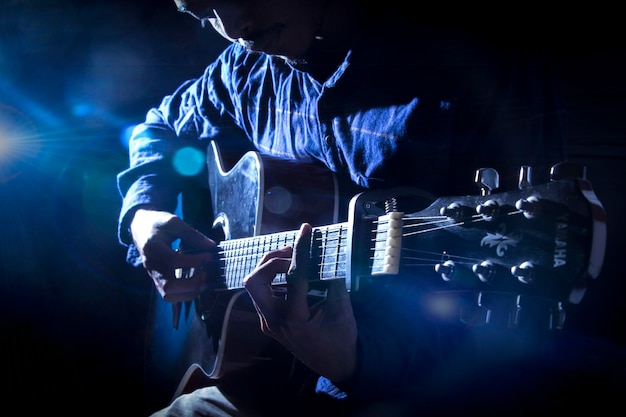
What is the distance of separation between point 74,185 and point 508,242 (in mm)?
2100

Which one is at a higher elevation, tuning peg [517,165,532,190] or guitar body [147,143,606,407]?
tuning peg [517,165,532,190]

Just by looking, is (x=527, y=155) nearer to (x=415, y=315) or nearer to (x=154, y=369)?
(x=415, y=315)

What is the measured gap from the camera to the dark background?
2.04 meters

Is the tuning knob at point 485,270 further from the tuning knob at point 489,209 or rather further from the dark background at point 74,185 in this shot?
the dark background at point 74,185

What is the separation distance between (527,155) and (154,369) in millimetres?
1395

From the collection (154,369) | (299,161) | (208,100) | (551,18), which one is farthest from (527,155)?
(154,369)

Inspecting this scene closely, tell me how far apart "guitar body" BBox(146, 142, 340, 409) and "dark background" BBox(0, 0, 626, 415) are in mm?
744

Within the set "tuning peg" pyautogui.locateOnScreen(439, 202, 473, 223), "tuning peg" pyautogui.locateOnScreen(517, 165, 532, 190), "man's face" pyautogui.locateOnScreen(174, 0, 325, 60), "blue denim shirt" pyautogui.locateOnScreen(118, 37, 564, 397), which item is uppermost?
"man's face" pyautogui.locateOnScreen(174, 0, 325, 60)

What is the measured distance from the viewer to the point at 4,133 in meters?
2.13

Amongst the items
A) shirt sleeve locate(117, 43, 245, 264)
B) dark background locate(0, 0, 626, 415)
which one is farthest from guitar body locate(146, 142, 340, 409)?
dark background locate(0, 0, 626, 415)

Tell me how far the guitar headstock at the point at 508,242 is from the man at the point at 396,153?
7 centimetres

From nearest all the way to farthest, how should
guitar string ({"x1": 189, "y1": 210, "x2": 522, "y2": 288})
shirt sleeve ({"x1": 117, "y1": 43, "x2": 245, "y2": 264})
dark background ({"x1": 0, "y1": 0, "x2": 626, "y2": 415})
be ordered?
guitar string ({"x1": 189, "y1": 210, "x2": 522, "y2": 288})
shirt sleeve ({"x1": 117, "y1": 43, "x2": 245, "y2": 264})
dark background ({"x1": 0, "y1": 0, "x2": 626, "y2": 415})

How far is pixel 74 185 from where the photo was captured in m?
2.25

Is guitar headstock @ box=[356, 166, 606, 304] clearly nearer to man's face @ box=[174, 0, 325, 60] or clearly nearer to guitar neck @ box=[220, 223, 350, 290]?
guitar neck @ box=[220, 223, 350, 290]
